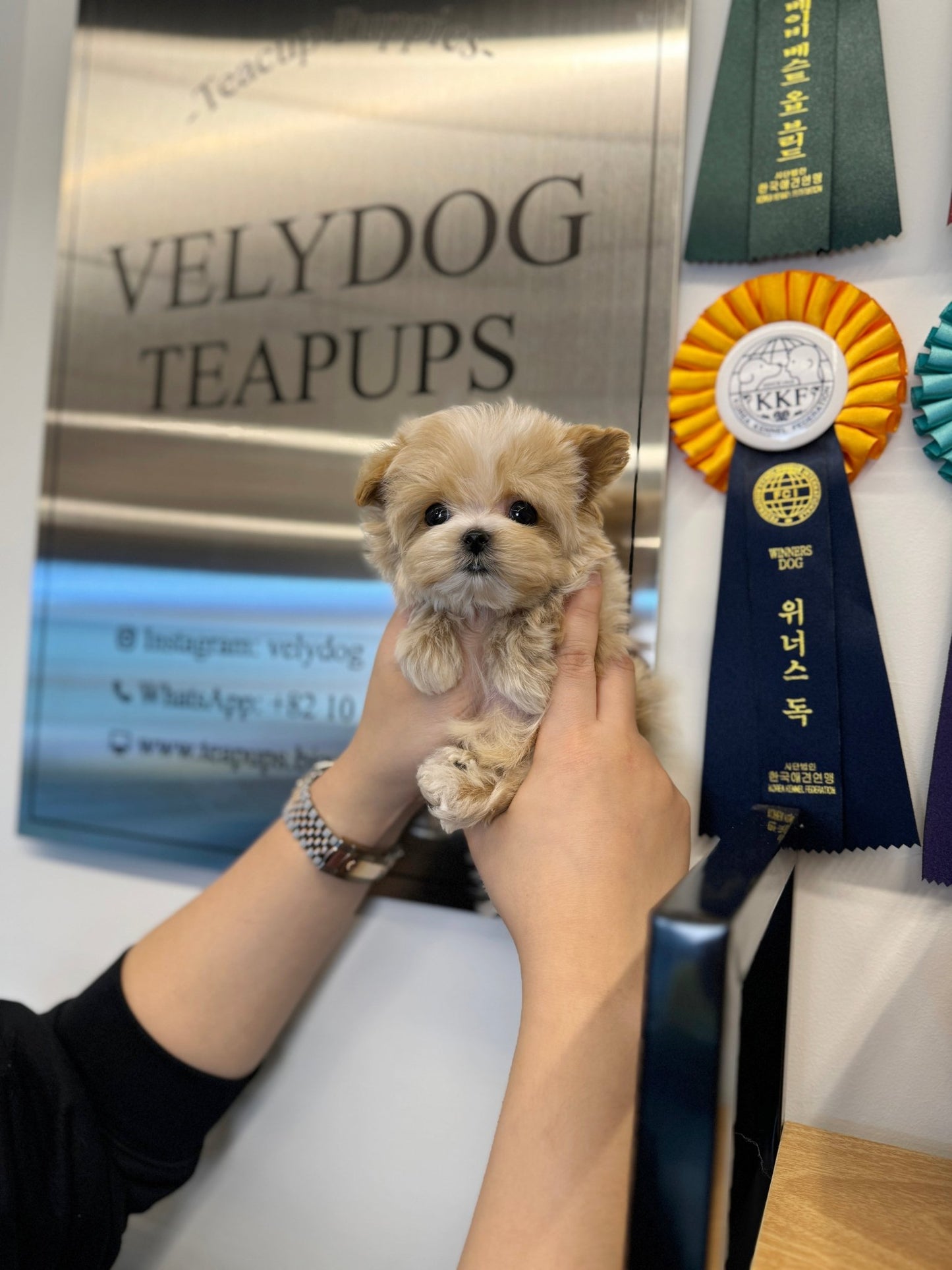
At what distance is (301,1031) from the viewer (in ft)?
3.95

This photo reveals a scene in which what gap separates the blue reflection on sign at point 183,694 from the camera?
3.90 feet

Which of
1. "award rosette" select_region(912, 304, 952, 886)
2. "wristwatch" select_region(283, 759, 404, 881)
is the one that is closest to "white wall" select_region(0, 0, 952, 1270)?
"award rosette" select_region(912, 304, 952, 886)

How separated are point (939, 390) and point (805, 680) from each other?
35cm

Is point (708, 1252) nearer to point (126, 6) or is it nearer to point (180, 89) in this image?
point (180, 89)

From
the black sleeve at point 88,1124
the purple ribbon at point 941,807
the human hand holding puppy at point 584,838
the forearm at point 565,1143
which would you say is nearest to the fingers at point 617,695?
the human hand holding puppy at point 584,838

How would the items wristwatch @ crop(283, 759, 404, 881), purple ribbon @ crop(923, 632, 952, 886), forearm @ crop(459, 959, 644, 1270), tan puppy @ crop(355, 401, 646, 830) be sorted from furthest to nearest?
wristwatch @ crop(283, 759, 404, 881) < purple ribbon @ crop(923, 632, 952, 886) < tan puppy @ crop(355, 401, 646, 830) < forearm @ crop(459, 959, 644, 1270)

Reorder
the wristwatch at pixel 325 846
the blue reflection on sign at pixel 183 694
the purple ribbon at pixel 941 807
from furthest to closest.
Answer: the blue reflection on sign at pixel 183 694, the wristwatch at pixel 325 846, the purple ribbon at pixel 941 807

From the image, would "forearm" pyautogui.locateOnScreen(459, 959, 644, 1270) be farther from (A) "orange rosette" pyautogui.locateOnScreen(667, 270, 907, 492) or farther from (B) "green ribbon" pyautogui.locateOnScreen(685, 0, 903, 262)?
(B) "green ribbon" pyautogui.locateOnScreen(685, 0, 903, 262)

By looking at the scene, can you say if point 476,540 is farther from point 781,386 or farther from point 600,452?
point 781,386

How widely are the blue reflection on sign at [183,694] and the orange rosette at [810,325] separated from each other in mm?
476

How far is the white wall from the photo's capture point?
902 millimetres

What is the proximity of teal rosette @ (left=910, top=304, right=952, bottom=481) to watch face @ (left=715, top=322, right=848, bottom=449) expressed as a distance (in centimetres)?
8

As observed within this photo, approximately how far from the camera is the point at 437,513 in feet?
2.56

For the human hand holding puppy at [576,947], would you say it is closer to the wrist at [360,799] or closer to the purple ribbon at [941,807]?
the wrist at [360,799]
